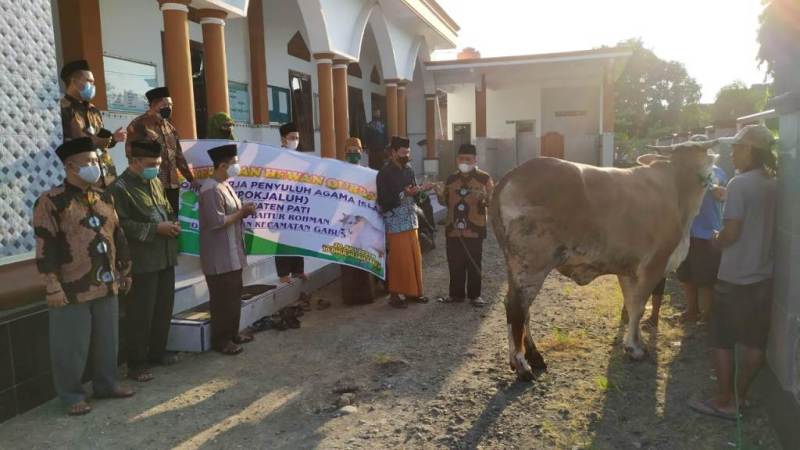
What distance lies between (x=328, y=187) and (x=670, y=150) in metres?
3.06

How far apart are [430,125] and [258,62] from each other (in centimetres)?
825

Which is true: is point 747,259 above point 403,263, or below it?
above

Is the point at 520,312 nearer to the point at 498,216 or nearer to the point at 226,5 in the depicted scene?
the point at 498,216

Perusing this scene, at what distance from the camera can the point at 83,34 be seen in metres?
6.57

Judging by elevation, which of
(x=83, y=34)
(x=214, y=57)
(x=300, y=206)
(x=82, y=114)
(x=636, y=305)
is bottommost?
(x=636, y=305)

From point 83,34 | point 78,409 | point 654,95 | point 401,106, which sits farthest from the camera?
point 654,95

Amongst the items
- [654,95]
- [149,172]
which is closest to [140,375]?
[149,172]

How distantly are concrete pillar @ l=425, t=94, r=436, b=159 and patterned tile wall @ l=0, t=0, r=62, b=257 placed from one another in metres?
13.9

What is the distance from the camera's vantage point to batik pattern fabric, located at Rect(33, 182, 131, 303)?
3.41 metres

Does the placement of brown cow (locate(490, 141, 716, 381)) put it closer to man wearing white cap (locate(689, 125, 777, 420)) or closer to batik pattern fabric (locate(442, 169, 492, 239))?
man wearing white cap (locate(689, 125, 777, 420))

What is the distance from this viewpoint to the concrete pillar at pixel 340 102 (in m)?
10.5

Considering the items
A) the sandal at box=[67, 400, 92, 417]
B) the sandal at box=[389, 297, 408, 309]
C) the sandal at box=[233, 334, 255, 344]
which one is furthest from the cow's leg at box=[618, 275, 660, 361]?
the sandal at box=[67, 400, 92, 417]

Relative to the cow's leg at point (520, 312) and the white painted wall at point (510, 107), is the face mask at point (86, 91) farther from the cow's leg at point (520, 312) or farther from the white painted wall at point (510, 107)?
the white painted wall at point (510, 107)

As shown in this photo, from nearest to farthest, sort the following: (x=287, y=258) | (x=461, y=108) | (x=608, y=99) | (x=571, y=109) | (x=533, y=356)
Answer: (x=533, y=356) < (x=287, y=258) < (x=608, y=99) < (x=571, y=109) < (x=461, y=108)
